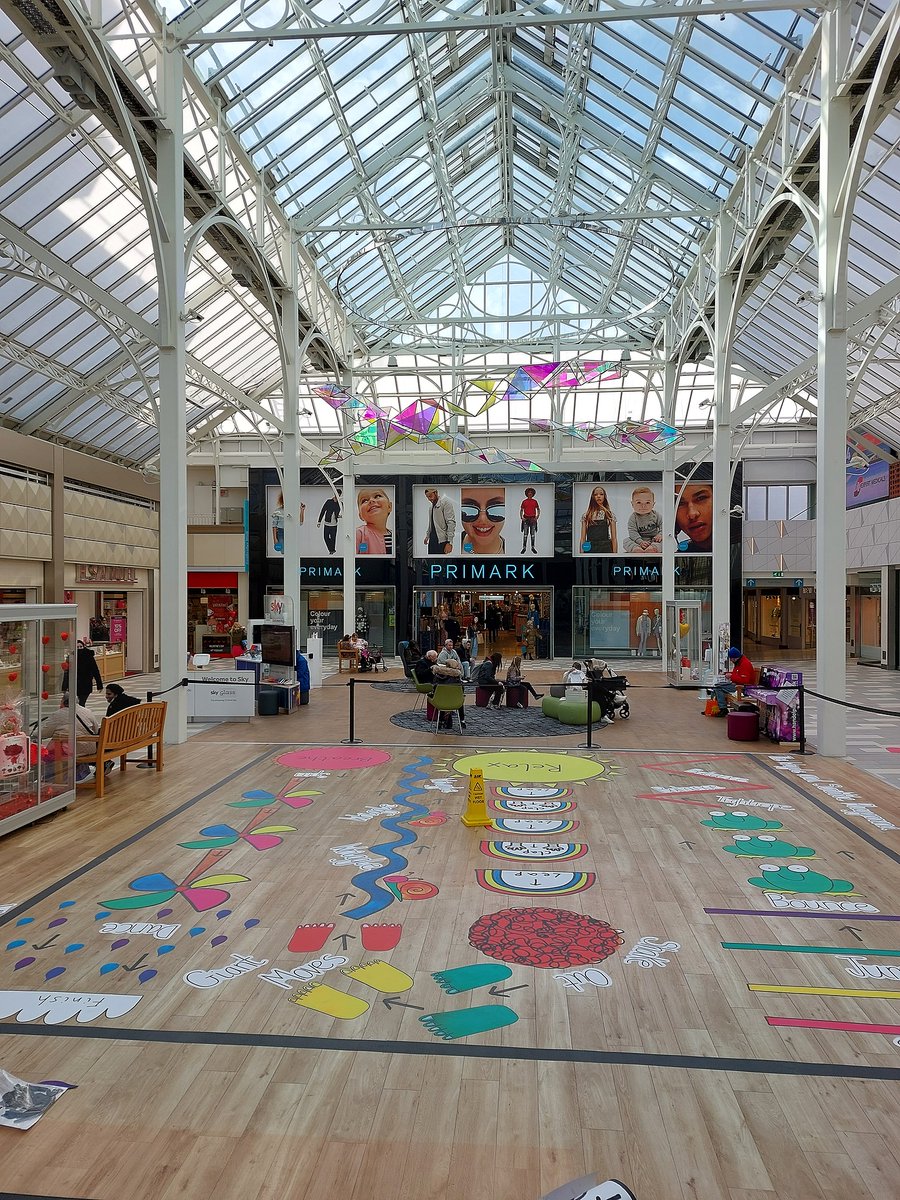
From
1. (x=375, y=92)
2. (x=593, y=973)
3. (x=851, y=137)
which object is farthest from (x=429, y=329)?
(x=593, y=973)

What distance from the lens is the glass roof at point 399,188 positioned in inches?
484

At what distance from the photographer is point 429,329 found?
29.5 m

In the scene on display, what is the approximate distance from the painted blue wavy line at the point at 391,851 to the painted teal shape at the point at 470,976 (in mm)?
1055

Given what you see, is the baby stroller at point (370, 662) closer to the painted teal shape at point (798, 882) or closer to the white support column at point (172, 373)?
the white support column at point (172, 373)

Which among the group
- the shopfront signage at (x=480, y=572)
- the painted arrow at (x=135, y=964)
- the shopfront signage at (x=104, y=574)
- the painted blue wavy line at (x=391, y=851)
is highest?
the shopfront signage at (x=480, y=572)

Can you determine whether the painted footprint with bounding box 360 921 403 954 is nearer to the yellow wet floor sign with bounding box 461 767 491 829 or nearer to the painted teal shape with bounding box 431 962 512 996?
the painted teal shape with bounding box 431 962 512 996

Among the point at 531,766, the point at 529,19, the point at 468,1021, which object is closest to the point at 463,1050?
the point at 468,1021

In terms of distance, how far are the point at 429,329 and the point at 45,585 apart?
15779 millimetres

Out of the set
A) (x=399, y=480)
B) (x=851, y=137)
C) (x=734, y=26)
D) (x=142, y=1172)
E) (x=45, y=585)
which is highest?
(x=734, y=26)

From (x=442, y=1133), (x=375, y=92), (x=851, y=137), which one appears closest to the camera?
(x=442, y=1133)

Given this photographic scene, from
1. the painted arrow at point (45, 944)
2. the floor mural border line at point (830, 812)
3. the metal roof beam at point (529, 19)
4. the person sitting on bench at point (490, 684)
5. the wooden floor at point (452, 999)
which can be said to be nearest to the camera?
the wooden floor at point (452, 999)

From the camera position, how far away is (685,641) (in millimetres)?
20766

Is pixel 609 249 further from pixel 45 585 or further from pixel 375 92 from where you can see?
pixel 45 585

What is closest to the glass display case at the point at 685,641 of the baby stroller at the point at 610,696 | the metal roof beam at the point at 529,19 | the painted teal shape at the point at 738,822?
the baby stroller at the point at 610,696
